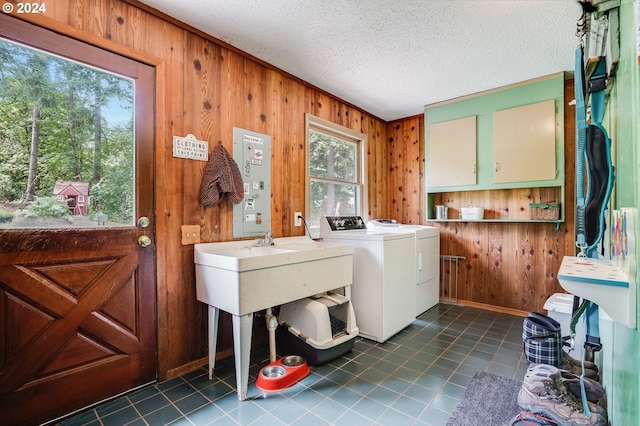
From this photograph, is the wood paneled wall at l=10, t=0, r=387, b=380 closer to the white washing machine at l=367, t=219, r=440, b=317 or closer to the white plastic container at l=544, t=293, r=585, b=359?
the white washing machine at l=367, t=219, r=440, b=317

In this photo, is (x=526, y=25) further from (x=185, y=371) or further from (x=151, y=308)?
(x=185, y=371)

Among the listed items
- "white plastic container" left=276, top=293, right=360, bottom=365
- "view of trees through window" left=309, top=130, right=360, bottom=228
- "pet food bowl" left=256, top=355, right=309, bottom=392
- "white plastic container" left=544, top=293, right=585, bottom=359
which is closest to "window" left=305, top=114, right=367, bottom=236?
"view of trees through window" left=309, top=130, right=360, bottom=228

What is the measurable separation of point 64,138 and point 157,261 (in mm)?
892

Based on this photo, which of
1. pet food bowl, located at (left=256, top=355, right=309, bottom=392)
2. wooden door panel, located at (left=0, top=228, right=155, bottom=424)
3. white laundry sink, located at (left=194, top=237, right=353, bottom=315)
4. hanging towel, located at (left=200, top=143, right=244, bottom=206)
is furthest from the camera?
hanging towel, located at (left=200, top=143, right=244, bottom=206)

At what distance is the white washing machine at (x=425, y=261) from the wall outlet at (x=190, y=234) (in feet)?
6.25

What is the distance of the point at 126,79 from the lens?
6.29 ft

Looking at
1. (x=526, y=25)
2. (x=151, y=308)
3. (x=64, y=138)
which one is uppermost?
(x=526, y=25)

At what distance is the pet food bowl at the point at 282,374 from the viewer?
190 cm

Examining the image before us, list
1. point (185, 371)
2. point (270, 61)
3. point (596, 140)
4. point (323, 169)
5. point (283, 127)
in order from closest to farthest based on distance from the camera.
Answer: point (596, 140), point (185, 371), point (270, 61), point (283, 127), point (323, 169)

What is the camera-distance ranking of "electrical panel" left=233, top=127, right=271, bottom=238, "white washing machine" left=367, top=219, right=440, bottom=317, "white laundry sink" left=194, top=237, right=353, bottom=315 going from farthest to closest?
"white washing machine" left=367, top=219, right=440, bottom=317 < "electrical panel" left=233, top=127, right=271, bottom=238 < "white laundry sink" left=194, top=237, right=353, bottom=315

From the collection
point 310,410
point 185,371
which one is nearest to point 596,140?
point 310,410

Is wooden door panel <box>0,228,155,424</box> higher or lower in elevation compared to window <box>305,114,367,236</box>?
lower

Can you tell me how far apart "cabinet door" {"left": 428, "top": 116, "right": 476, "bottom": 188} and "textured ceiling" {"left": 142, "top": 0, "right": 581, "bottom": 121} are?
0.48 m

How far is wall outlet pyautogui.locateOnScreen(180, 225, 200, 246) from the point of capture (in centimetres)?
213
